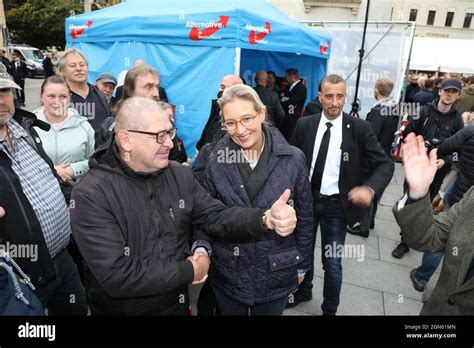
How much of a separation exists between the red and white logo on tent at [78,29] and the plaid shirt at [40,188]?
21.0 feet

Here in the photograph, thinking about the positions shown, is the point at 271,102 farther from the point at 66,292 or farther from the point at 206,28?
the point at 66,292

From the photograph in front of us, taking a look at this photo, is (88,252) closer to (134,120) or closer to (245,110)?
(134,120)

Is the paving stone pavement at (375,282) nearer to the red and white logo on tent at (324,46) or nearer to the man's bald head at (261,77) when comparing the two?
the man's bald head at (261,77)

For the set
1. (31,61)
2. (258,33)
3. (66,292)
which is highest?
(258,33)

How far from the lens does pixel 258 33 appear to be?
600 cm

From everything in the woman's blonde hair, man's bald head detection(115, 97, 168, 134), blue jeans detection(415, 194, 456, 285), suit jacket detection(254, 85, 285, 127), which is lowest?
blue jeans detection(415, 194, 456, 285)

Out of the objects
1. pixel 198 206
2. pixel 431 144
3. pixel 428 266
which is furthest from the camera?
pixel 431 144

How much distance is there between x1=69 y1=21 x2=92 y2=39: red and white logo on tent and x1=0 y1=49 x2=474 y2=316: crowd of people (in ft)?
17.5

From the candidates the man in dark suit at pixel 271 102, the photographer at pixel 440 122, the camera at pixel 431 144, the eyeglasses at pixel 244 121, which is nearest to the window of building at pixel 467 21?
the man in dark suit at pixel 271 102

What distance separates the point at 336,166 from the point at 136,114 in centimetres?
189

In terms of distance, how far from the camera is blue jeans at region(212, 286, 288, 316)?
2268 millimetres

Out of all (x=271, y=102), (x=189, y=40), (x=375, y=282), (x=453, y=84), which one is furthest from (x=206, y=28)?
(x=375, y=282)

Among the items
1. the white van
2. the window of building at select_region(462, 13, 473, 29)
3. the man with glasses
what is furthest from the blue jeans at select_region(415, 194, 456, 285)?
the window of building at select_region(462, 13, 473, 29)

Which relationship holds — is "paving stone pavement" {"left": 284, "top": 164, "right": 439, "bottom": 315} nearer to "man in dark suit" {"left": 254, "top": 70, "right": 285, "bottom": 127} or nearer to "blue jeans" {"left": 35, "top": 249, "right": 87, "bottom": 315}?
"blue jeans" {"left": 35, "top": 249, "right": 87, "bottom": 315}
